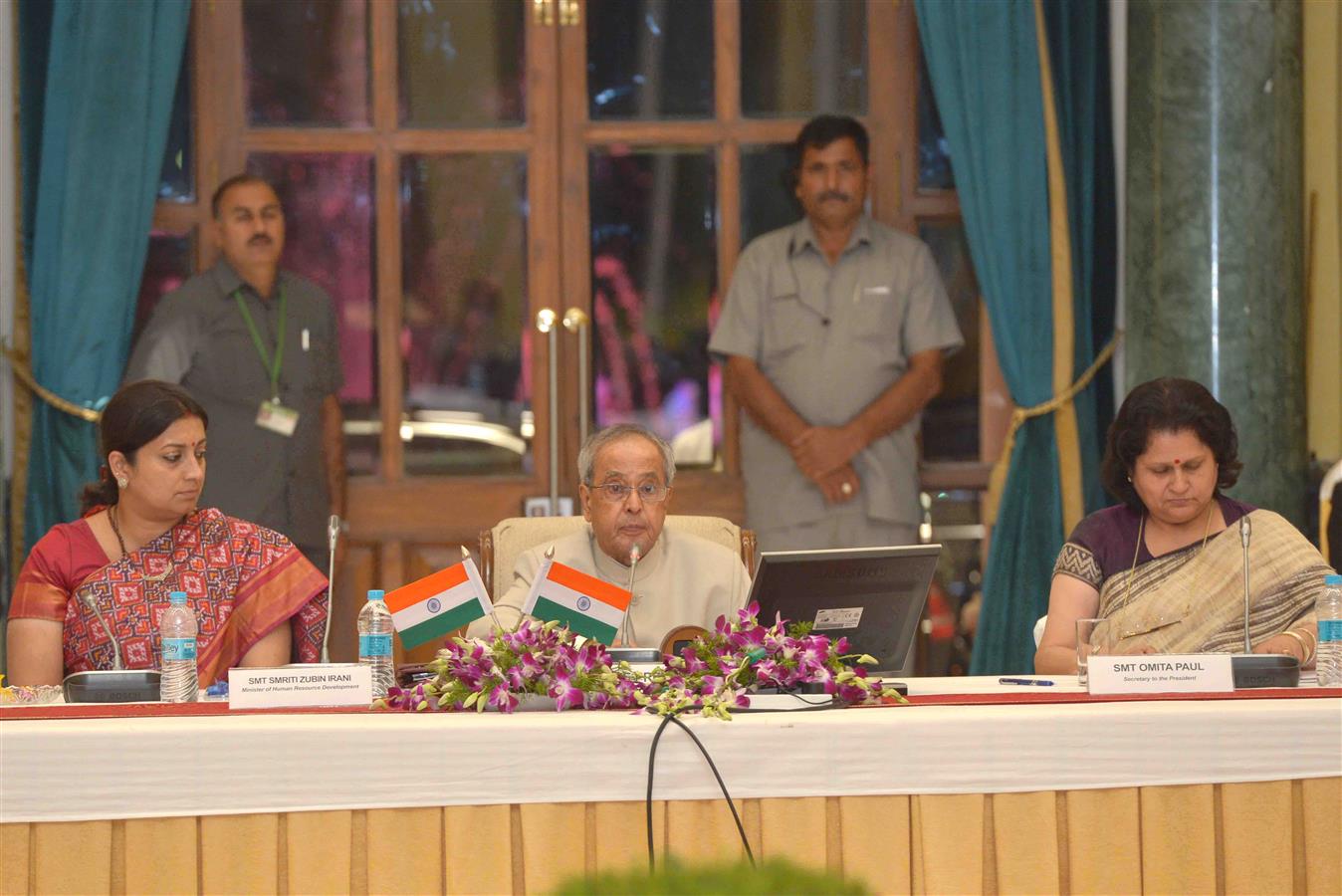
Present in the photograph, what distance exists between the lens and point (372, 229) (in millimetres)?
5457

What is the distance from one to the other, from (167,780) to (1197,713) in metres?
1.45

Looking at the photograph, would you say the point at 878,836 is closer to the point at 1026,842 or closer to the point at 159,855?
the point at 1026,842

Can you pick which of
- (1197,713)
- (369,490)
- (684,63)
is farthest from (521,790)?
(684,63)

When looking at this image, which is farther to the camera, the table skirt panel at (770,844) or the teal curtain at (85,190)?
the teal curtain at (85,190)

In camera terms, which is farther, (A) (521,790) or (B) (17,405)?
(B) (17,405)

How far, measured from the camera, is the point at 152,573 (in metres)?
3.56

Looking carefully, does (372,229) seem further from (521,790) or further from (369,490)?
(521,790)

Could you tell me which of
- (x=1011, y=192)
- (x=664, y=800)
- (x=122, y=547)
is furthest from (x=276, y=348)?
(x=664, y=800)

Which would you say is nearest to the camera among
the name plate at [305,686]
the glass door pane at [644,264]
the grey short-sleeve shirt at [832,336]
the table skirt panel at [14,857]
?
the table skirt panel at [14,857]

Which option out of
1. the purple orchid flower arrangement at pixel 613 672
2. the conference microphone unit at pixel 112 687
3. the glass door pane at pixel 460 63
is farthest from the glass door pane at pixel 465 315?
the purple orchid flower arrangement at pixel 613 672

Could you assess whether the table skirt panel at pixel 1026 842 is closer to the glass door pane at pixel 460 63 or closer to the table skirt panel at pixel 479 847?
the table skirt panel at pixel 479 847

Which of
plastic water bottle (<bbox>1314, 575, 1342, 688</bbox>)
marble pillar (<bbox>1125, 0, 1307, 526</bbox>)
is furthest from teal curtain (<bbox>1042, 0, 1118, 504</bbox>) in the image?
plastic water bottle (<bbox>1314, 575, 1342, 688</bbox>)

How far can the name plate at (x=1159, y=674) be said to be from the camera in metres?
2.88

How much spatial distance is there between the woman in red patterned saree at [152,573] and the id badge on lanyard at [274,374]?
1.51m
